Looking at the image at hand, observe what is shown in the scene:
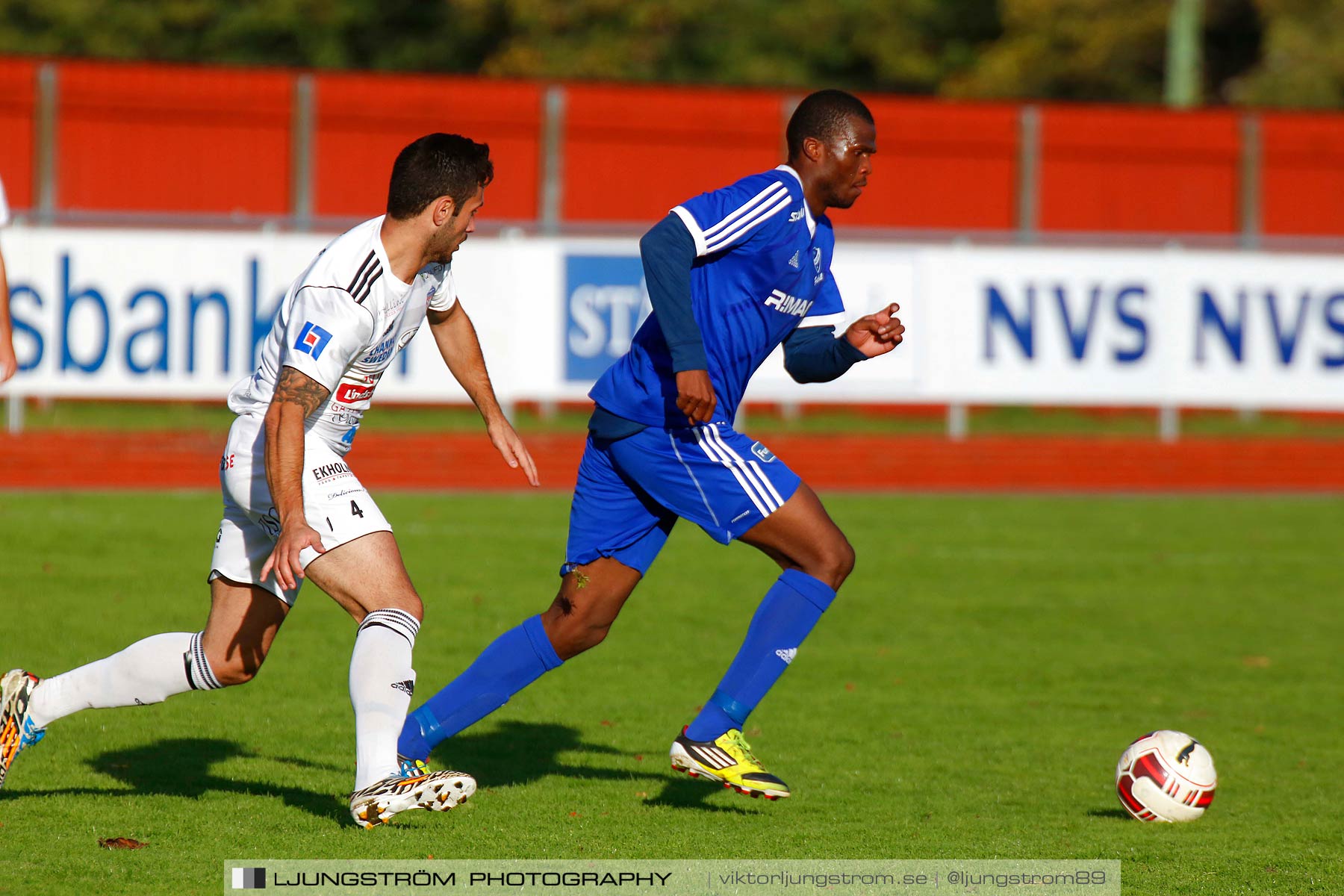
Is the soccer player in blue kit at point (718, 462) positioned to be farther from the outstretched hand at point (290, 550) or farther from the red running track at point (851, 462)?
the red running track at point (851, 462)

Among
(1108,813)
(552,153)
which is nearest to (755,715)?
(1108,813)

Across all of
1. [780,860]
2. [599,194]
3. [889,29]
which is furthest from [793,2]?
[780,860]

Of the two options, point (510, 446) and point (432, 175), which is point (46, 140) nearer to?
point (510, 446)

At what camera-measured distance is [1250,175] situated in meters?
23.5

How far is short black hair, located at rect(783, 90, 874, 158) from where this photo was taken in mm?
5223

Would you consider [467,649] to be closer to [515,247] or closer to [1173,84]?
[515,247]

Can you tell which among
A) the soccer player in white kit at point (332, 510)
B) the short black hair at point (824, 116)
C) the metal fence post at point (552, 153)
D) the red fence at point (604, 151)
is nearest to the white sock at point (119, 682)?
the soccer player in white kit at point (332, 510)

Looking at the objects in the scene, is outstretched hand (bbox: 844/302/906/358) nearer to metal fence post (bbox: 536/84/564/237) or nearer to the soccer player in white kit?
the soccer player in white kit

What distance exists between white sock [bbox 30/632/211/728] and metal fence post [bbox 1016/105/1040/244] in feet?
64.0

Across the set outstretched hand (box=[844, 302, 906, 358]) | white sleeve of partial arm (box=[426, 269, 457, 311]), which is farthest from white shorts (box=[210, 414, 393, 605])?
outstretched hand (box=[844, 302, 906, 358])

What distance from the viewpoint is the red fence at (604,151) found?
21.1 meters

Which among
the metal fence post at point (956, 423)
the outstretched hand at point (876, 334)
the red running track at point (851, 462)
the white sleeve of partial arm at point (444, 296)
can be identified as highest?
the white sleeve of partial arm at point (444, 296)

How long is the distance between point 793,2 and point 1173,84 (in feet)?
26.9

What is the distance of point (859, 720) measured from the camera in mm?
6926
